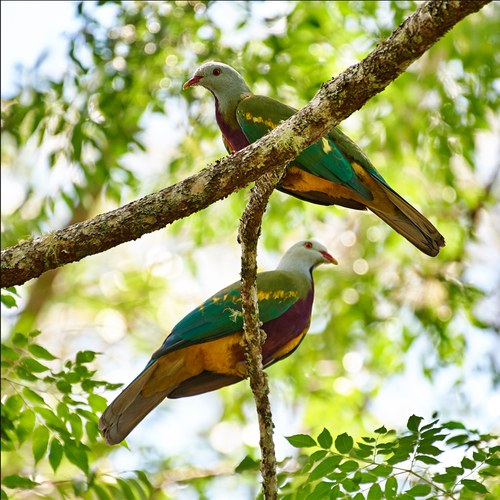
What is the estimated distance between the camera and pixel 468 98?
5.32 m

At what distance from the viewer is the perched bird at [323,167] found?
2887 mm

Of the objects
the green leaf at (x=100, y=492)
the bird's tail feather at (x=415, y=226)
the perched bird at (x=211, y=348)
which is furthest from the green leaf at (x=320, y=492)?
the bird's tail feather at (x=415, y=226)

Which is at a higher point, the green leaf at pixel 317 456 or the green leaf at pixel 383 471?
the green leaf at pixel 317 456

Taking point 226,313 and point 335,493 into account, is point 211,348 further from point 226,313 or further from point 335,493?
point 335,493

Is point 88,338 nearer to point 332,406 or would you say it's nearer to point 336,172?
point 332,406

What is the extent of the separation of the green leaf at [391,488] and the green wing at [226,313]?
1.11 meters

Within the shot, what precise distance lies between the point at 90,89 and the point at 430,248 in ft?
11.8

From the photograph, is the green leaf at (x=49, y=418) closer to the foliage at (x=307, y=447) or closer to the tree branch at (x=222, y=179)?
the foliage at (x=307, y=447)

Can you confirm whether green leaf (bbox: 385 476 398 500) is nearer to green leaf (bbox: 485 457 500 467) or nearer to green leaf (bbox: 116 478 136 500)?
green leaf (bbox: 485 457 500 467)

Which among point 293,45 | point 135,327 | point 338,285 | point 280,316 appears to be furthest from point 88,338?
point 280,316

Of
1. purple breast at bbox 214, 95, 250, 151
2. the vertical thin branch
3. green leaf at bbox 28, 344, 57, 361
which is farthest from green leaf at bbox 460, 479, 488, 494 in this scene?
purple breast at bbox 214, 95, 250, 151

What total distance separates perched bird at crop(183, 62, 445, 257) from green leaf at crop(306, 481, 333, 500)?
1.38m

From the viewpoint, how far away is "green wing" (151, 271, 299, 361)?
283cm

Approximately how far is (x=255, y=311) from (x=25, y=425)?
1169 mm
